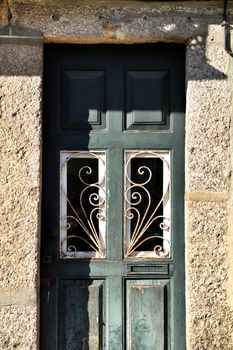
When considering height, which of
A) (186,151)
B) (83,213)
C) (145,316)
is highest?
(186,151)

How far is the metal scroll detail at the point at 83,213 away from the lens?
4516mm

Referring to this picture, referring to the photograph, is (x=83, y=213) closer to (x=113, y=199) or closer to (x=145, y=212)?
(x=113, y=199)

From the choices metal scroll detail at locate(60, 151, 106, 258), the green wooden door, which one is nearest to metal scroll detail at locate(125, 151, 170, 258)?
the green wooden door

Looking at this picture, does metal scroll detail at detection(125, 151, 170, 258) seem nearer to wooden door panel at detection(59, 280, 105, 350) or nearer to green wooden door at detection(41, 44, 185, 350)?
green wooden door at detection(41, 44, 185, 350)

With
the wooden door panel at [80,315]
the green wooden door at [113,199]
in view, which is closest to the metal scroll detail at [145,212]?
the green wooden door at [113,199]

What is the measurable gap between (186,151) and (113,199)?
0.58 metres

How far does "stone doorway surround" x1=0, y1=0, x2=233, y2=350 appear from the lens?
433cm

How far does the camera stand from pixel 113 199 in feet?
14.8

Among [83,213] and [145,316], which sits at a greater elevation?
[83,213]

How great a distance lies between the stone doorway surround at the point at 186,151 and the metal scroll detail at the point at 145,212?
18 cm

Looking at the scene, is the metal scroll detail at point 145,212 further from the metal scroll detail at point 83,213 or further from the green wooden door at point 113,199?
the metal scroll detail at point 83,213

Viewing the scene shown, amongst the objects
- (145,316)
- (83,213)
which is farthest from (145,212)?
(145,316)

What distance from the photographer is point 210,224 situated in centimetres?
440

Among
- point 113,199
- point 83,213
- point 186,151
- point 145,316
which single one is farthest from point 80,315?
point 186,151
